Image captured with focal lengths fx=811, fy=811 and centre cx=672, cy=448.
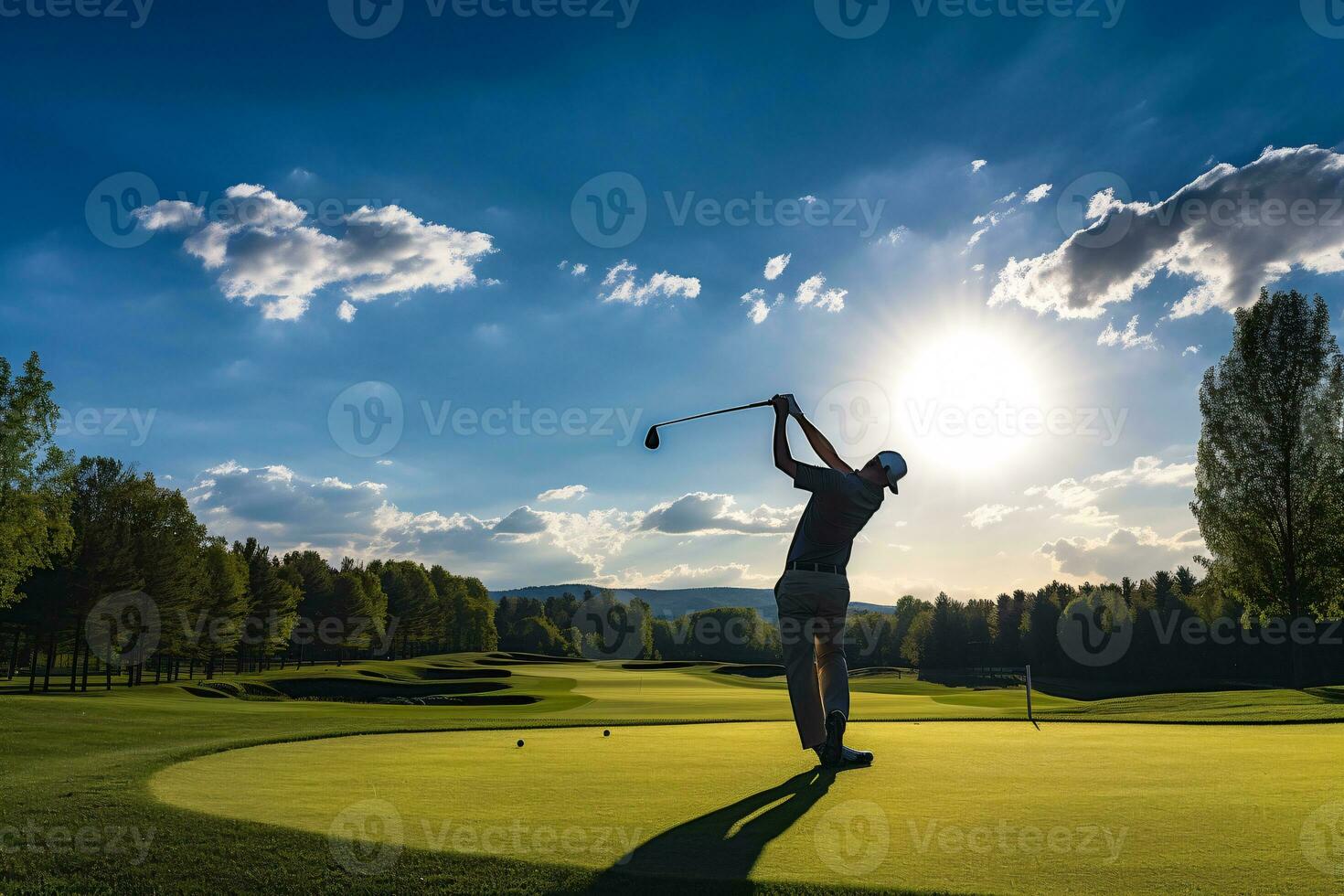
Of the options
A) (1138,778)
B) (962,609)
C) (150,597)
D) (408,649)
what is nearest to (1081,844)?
(1138,778)

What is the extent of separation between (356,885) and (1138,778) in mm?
6561

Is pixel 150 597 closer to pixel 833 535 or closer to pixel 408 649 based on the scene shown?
pixel 833 535

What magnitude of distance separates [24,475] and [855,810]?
38.2 metres

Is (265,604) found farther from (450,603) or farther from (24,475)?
(450,603)

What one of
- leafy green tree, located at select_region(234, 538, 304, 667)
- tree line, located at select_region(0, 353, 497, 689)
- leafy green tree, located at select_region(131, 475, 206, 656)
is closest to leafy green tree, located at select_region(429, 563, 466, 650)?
tree line, located at select_region(0, 353, 497, 689)

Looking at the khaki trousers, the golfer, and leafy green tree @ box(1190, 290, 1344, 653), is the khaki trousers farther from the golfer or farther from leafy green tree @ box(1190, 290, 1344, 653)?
leafy green tree @ box(1190, 290, 1344, 653)

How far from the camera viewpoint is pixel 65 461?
34.0 m

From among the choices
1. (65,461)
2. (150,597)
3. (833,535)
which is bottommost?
(150,597)

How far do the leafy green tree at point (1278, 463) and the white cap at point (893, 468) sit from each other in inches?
1241

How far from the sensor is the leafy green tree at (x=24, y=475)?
104ft

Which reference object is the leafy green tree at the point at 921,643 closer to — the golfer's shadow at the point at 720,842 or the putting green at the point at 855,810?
the putting green at the point at 855,810

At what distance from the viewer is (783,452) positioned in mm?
8602

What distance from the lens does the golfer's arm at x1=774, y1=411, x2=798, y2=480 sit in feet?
27.9

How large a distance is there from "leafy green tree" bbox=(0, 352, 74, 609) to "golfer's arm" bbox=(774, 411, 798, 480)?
3489cm
